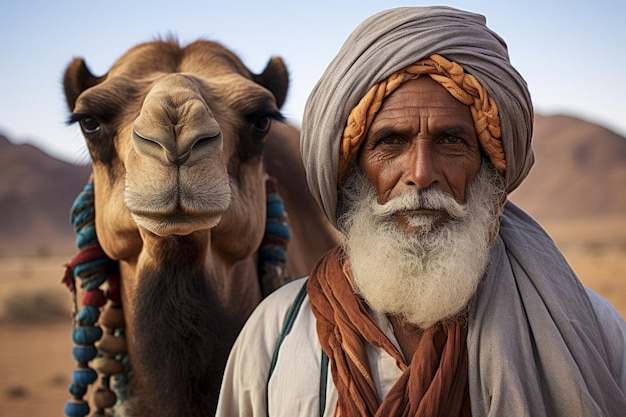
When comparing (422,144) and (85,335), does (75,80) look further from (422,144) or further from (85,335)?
(422,144)

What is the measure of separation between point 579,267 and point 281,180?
17.2 metres

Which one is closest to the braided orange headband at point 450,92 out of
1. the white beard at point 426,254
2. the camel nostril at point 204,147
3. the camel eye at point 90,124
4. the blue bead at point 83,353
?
the white beard at point 426,254

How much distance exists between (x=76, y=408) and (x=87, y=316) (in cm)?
38

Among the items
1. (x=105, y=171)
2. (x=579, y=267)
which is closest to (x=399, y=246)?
(x=105, y=171)

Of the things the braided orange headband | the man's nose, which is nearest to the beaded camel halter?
the braided orange headband

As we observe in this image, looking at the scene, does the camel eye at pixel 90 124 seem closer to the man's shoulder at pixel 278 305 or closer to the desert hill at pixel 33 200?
the man's shoulder at pixel 278 305

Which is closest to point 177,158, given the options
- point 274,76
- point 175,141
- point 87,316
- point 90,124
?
point 175,141

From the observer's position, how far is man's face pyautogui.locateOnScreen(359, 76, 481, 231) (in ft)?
7.36

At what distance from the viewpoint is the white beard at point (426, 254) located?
2.23m

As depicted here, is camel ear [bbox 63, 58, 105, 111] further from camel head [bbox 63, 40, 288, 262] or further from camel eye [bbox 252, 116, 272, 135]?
camel eye [bbox 252, 116, 272, 135]

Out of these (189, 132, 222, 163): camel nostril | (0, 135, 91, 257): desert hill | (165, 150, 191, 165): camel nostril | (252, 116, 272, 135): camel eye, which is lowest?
(165, 150, 191, 165): camel nostril

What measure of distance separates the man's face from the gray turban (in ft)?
0.31

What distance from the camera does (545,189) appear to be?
4025 cm

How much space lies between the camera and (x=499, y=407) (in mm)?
2018
